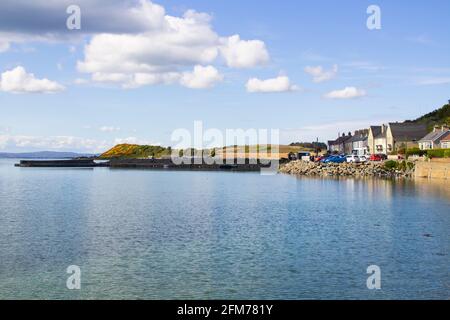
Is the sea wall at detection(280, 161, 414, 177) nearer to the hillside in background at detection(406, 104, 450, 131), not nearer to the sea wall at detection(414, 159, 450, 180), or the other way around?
the sea wall at detection(414, 159, 450, 180)

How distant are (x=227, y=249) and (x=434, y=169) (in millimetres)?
75951

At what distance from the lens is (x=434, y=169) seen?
101 meters

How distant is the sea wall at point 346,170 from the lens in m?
114

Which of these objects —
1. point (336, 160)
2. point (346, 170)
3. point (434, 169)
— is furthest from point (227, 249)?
point (336, 160)

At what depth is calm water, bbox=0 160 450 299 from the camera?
25.5 metres

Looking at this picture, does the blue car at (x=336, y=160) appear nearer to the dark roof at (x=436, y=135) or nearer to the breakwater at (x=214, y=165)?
the dark roof at (x=436, y=135)

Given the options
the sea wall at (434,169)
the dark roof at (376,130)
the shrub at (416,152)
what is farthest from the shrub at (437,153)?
the dark roof at (376,130)

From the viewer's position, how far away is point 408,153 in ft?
389

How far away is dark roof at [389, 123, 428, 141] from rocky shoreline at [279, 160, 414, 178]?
23.1 metres

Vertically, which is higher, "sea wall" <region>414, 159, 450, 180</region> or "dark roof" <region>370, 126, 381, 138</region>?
"dark roof" <region>370, 126, 381, 138</region>

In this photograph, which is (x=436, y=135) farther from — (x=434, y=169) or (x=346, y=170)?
(x=434, y=169)

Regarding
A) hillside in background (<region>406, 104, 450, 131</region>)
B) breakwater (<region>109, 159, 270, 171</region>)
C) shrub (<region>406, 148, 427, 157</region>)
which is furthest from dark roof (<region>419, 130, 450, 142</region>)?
breakwater (<region>109, 159, 270, 171</region>)

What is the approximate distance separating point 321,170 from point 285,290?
108537mm
